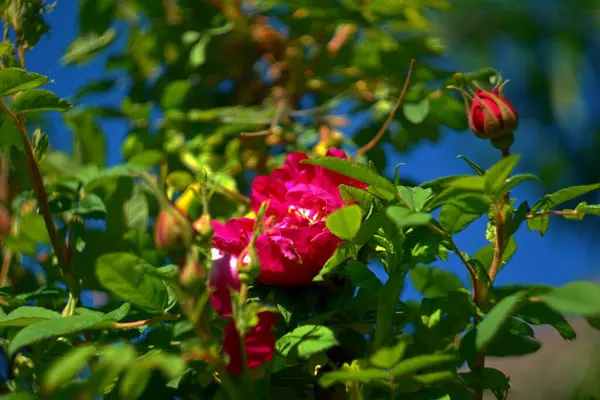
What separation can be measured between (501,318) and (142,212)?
704 mm

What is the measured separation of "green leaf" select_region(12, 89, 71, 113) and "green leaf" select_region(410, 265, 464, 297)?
0.31m

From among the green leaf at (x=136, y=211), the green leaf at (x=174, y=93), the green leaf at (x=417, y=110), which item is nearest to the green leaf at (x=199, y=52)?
the green leaf at (x=174, y=93)

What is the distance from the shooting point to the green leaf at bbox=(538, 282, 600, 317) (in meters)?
0.36

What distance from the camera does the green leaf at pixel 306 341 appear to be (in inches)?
18.7

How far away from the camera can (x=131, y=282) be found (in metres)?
0.53

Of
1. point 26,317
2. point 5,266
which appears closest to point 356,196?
point 26,317

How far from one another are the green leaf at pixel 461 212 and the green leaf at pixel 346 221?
0.22ft

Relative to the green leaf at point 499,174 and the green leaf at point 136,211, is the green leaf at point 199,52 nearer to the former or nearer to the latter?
the green leaf at point 136,211

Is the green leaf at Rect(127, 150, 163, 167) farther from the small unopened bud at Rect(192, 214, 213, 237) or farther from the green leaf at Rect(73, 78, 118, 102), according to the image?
the small unopened bud at Rect(192, 214, 213, 237)

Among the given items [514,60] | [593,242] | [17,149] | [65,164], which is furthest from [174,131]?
[593,242]

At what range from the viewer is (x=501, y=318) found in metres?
0.39

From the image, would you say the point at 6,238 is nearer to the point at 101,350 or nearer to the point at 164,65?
the point at 101,350

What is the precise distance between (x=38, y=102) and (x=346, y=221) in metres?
0.28

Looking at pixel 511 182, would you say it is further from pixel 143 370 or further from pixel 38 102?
pixel 38 102
